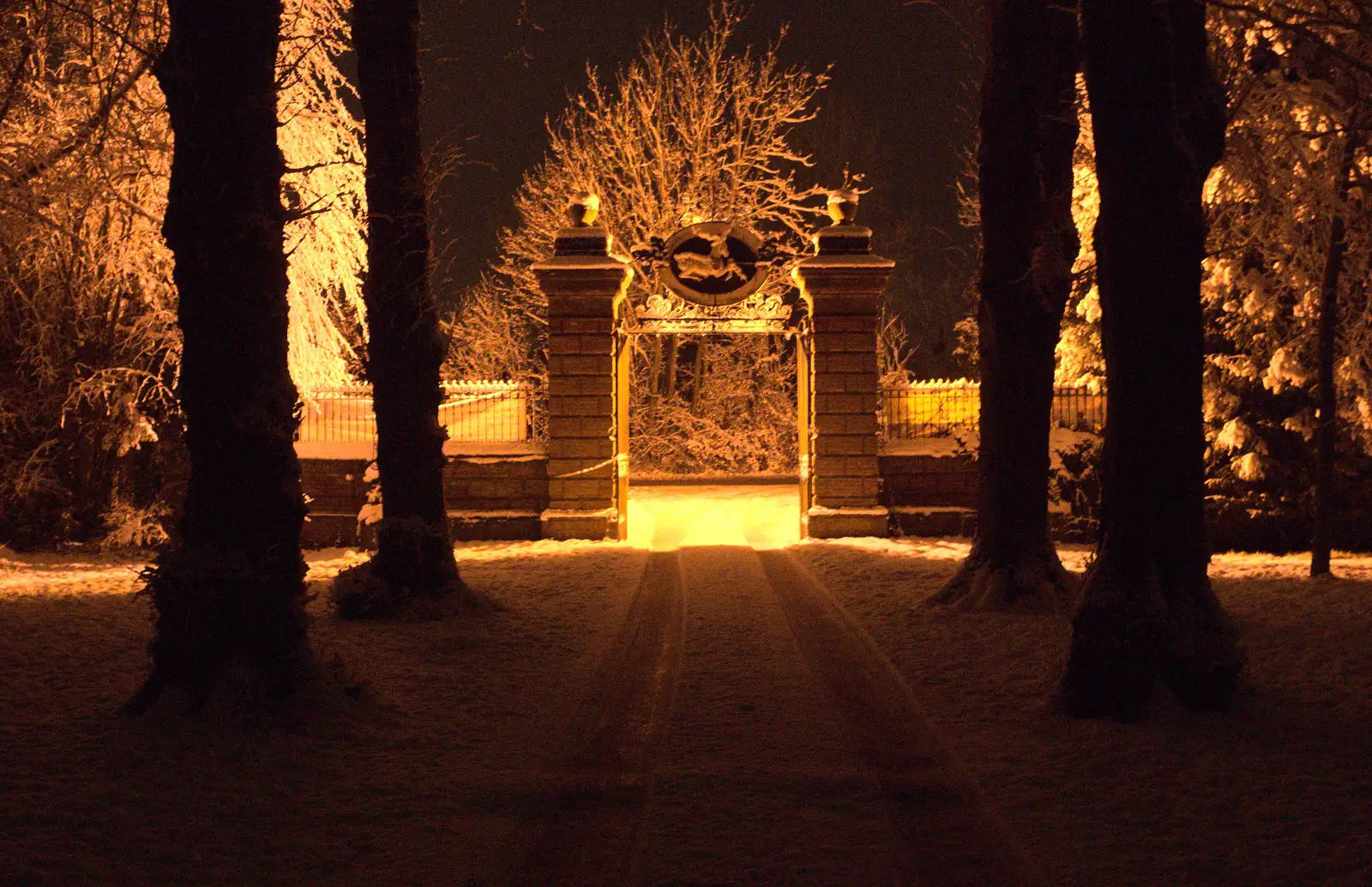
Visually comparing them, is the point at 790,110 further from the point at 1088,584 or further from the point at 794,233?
the point at 1088,584

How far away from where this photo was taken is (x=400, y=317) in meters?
10.8

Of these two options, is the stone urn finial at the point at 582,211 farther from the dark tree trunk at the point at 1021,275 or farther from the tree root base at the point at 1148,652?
the tree root base at the point at 1148,652

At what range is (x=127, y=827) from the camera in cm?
498

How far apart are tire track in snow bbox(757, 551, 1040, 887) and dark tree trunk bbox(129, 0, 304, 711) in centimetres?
344

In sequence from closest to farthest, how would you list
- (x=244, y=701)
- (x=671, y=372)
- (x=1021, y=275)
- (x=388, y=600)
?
(x=244, y=701) < (x=388, y=600) < (x=1021, y=275) < (x=671, y=372)

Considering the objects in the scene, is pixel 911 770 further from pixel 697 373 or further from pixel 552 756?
pixel 697 373

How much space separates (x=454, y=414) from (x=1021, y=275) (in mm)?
11100

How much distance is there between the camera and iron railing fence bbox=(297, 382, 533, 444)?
60.1 feet

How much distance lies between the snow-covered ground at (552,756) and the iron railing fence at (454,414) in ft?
24.5

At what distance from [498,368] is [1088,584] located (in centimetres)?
3307

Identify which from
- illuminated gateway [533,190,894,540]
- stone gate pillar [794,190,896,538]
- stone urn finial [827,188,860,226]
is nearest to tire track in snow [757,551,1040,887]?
stone gate pillar [794,190,896,538]

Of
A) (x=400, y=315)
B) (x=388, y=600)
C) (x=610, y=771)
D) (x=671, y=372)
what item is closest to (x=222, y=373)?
(x=610, y=771)

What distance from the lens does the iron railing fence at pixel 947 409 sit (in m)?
18.1

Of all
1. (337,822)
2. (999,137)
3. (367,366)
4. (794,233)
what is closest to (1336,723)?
(337,822)
